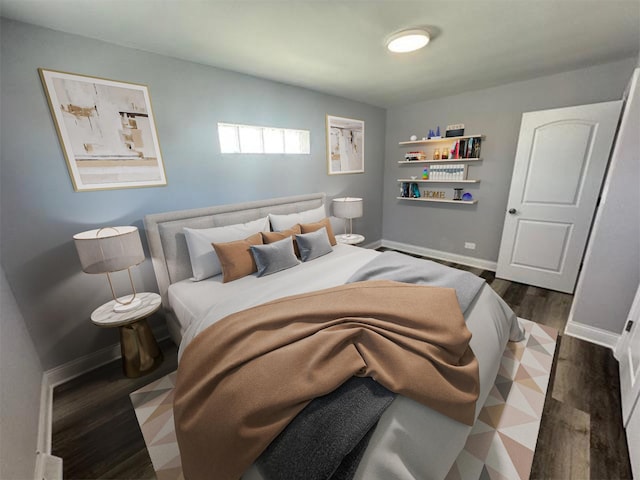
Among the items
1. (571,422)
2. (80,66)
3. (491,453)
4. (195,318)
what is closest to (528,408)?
(571,422)

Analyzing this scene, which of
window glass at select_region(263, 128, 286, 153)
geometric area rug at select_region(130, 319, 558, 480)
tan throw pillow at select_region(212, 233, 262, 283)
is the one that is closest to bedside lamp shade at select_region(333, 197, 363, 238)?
window glass at select_region(263, 128, 286, 153)

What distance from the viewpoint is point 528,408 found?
1534 millimetres

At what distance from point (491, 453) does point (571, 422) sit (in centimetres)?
58

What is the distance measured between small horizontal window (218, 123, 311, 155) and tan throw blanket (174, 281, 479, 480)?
180 centimetres

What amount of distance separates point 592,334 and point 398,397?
2253mm

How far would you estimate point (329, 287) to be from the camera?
1.80m

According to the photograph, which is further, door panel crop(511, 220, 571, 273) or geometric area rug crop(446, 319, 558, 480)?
door panel crop(511, 220, 571, 273)

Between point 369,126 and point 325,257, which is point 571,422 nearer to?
point 325,257

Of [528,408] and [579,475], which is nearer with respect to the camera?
[579,475]

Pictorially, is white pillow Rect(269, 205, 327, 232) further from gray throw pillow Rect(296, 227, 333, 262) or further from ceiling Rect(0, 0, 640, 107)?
ceiling Rect(0, 0, 640, 107)

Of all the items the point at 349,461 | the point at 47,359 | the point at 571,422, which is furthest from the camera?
the point at 47,359

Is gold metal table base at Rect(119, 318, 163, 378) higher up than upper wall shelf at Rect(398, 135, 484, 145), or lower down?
lower down

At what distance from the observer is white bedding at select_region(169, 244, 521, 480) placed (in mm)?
881

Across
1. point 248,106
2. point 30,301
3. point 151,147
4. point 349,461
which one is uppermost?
point 248,106
